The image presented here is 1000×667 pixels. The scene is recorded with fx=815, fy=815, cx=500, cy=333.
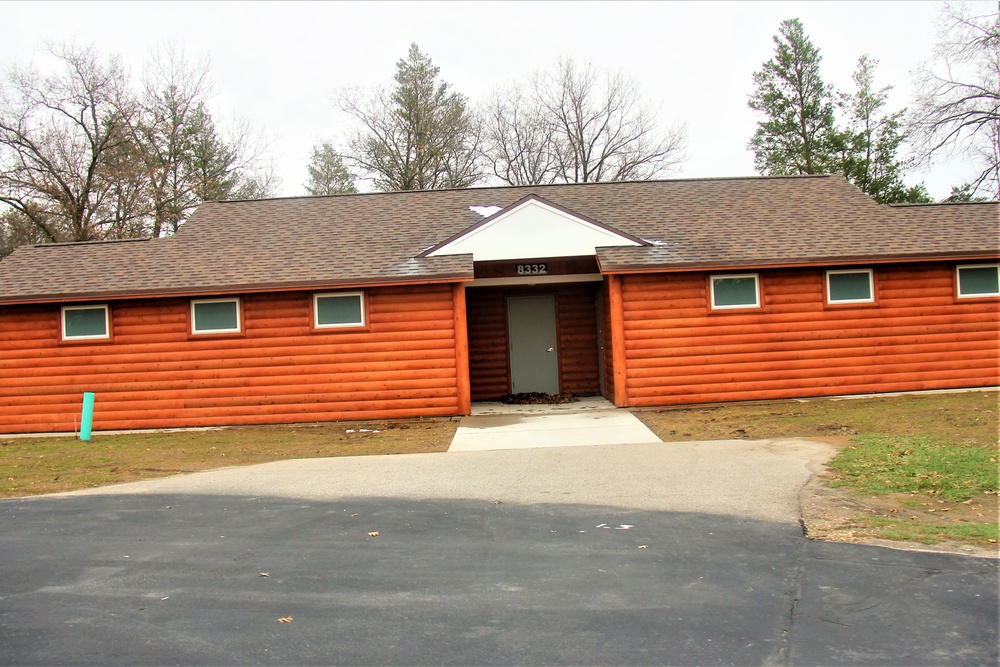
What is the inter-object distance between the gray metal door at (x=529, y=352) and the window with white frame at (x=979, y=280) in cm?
808

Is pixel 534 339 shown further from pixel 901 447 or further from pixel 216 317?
pixel 901 447

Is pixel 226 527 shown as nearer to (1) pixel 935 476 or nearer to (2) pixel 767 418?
(1) pixel 935 476

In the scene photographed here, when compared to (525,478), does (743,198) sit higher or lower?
higher

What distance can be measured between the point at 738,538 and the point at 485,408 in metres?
10.3

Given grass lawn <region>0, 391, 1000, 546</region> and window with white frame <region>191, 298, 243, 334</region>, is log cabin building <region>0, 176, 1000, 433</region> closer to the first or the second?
window with white frame <region>191, 298, 243, 334</region>

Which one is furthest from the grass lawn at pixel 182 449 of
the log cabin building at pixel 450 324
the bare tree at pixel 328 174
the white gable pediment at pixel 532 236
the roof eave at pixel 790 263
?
the bare tree at pixel 328 174

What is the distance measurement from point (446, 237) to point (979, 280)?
409 inches

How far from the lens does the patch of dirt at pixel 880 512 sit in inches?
231

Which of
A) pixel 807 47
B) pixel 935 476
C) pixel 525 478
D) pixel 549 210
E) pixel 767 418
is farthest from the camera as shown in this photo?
pixel 807 47

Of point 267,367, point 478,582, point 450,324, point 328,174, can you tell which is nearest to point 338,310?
point 267,367

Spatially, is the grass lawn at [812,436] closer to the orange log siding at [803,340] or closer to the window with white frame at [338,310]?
the orange log siding at [803,340]

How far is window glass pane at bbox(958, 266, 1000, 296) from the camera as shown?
616 inches

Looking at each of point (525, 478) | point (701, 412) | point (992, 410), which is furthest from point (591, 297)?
point (525, 478)

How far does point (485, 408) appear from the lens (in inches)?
640
